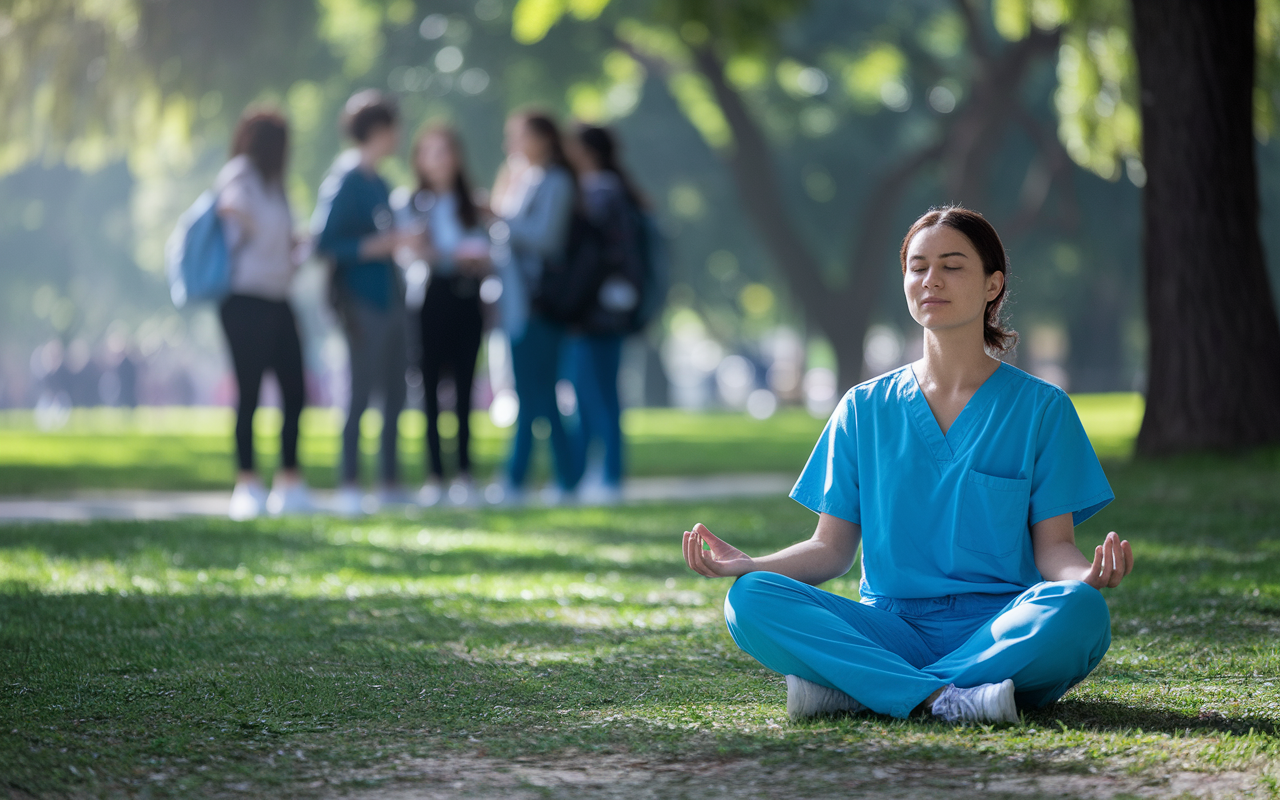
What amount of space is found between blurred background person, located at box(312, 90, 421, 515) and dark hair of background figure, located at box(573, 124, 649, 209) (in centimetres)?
116

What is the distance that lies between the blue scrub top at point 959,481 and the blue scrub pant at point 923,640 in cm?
9

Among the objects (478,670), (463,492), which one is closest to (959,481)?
(478,670)

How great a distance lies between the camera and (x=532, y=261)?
888 centimetres

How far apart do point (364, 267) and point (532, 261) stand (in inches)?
39.6

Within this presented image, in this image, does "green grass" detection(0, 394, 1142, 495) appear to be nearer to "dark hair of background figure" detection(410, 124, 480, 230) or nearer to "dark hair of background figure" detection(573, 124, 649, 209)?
"dark hair of background figure" detection(410, 124, 480, 230)

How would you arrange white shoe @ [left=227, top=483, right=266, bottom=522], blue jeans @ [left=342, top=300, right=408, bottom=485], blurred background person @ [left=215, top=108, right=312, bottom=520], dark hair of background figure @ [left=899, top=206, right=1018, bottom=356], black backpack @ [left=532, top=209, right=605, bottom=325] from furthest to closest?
black backpack @ [left=532, top=209, right=605, bottom=325]
blue jeans @ [left=342, top=300, right=408, bottom=485]
white shoe @ [left=227, top=483, right=266, bottom=522]
blurred background person @ [left=215, top=108, right=312, bottom=520]
dark hair of background figure @ [left=899, top=206, right=1018, bottom=356]

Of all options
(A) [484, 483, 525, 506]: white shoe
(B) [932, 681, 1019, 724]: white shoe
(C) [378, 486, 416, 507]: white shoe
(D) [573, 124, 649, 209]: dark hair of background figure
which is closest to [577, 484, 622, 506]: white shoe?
(A) [484, 483, 525, 506]: white shoe

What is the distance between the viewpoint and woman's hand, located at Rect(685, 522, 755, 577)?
3.19 meters

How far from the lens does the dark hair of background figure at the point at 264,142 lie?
830 centimetres

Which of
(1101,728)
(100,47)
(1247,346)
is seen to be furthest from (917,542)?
(100,47)

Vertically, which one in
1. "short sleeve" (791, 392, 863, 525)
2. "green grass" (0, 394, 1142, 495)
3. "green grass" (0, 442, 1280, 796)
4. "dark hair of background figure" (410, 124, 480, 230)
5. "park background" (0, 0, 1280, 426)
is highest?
"park background" (0, 0, 1280, 426)

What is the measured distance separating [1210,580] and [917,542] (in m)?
2.40

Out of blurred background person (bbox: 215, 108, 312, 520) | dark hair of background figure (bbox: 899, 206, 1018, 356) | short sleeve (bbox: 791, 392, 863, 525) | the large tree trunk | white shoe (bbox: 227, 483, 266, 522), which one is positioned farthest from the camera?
the large tree trunk

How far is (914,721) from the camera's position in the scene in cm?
315
